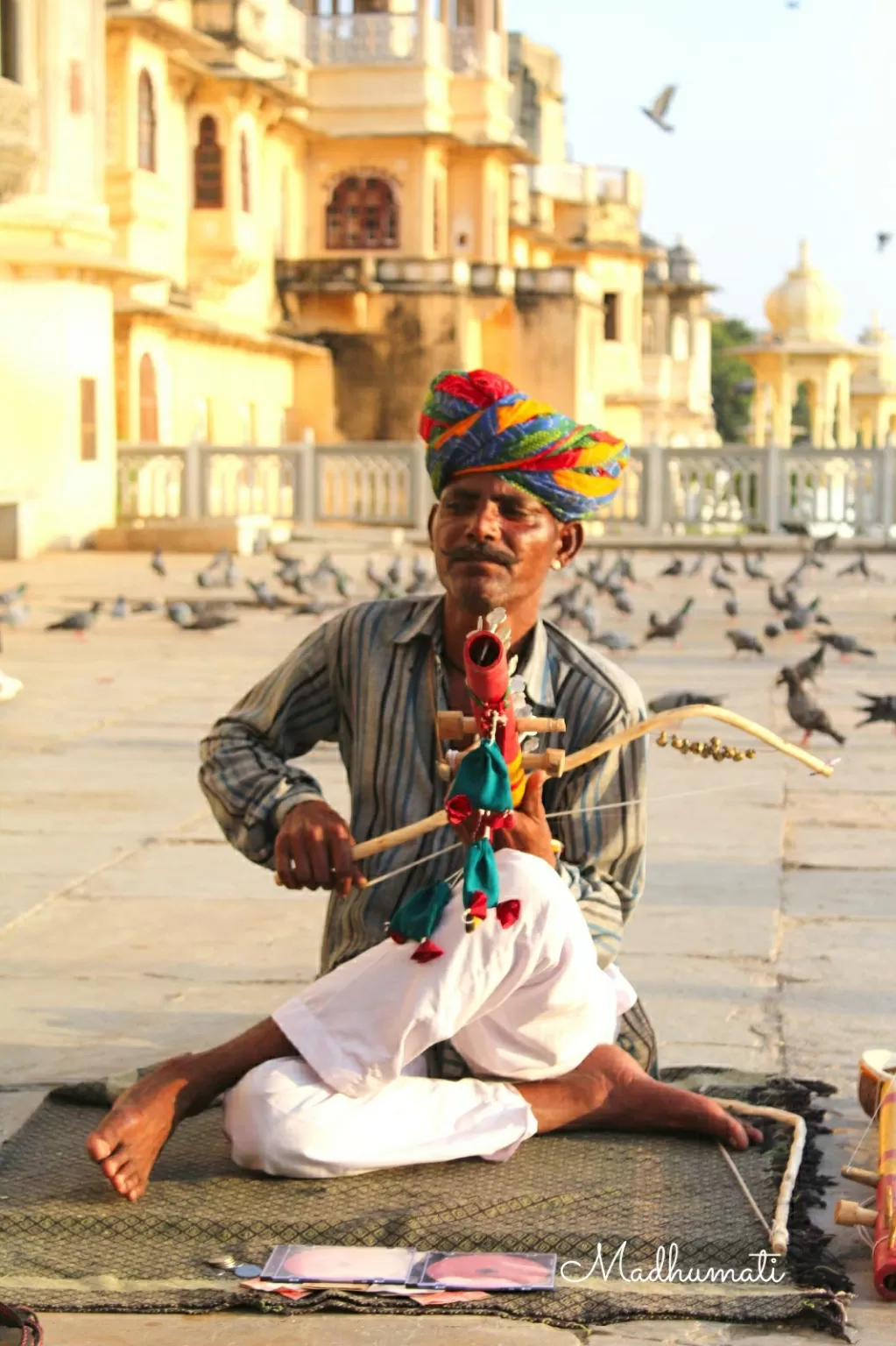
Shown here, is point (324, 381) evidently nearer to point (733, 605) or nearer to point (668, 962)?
point (733, 605)

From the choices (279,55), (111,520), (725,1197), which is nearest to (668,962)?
(725,1197)

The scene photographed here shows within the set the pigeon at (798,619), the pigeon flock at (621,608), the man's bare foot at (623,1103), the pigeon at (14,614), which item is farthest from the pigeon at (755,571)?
the man's bare foot at (623,1103)

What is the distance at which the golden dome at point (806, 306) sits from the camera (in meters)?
50.5

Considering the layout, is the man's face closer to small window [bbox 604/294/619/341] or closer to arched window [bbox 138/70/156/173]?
arched window [bbox 138/70/156/173]

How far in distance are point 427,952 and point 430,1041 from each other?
160mm

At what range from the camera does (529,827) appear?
11.1 ft

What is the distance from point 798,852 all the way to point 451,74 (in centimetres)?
3823

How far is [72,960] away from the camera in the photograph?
5.14 meters

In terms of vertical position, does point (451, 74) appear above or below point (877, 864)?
above

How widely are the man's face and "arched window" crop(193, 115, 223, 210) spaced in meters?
32.1

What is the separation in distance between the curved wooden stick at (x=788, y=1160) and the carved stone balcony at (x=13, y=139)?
8.69 m

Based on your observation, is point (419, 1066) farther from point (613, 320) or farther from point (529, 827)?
point (613, 320)

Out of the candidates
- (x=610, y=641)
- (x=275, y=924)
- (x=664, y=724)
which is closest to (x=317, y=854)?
(x=664, y=724)

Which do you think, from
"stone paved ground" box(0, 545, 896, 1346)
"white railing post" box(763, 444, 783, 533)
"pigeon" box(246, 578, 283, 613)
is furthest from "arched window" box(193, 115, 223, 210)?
"stone paved ground" box(0, 545, 896, 1346)
